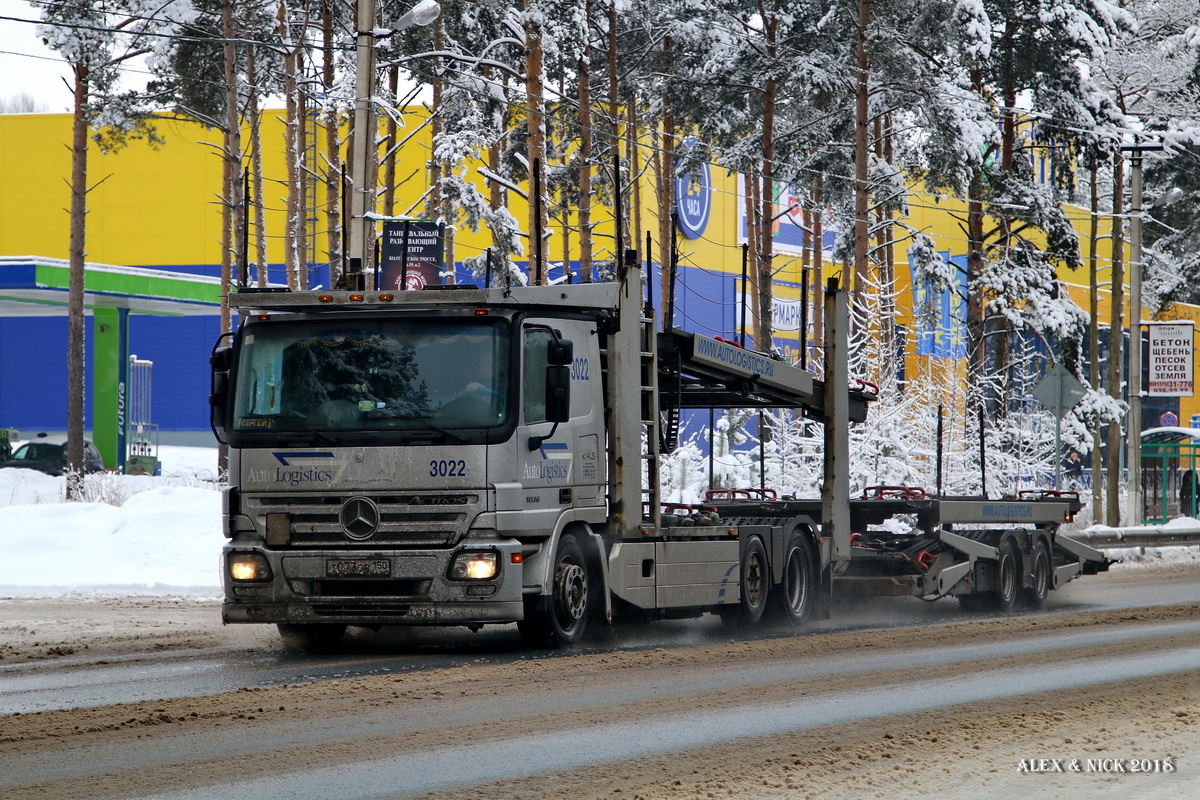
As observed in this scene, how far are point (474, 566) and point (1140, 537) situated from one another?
711 inches

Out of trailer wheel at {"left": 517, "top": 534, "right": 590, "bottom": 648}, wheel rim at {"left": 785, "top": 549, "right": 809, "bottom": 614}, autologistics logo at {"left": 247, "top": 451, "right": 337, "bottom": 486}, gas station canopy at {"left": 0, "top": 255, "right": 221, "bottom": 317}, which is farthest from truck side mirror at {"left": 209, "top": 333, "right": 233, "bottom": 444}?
gas station canopy at {"left": 0, "top": 255, "right": 221, "bottom": 317}

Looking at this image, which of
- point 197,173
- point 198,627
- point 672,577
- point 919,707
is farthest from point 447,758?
point 197,173

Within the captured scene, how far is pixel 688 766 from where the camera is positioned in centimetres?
698

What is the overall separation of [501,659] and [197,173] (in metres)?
53.5

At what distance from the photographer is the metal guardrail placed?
2467cm

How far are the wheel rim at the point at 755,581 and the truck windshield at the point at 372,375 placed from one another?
13.8ft

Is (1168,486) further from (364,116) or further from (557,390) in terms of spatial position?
(557,390)

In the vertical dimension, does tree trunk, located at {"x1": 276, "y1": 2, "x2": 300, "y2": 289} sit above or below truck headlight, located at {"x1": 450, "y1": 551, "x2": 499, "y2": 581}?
above

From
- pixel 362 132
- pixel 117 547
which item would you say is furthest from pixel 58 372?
pixel 362 132

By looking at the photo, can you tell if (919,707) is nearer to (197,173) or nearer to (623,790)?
(623,790)

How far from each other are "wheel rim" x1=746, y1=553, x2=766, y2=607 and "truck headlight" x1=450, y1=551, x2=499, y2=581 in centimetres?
396

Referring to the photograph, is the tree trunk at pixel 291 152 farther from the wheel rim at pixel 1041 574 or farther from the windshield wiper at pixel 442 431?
the windshield wiper at pixel 442 431

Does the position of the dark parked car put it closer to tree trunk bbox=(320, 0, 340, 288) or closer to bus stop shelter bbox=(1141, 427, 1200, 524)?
tree trunk bbox=(320, 0, 340, 288)

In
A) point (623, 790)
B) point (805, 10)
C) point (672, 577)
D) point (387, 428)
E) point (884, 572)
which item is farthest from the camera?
point (805, 10)
